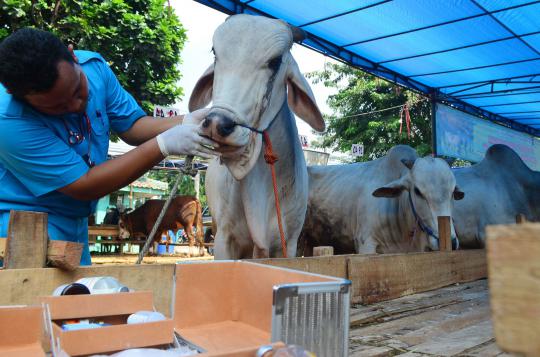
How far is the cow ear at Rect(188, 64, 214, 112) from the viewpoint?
2.50 meters

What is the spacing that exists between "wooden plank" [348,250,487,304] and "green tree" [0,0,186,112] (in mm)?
5972

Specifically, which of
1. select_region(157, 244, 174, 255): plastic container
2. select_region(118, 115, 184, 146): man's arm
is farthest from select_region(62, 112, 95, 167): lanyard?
select_region(157, 244, 174, 255): plastic container

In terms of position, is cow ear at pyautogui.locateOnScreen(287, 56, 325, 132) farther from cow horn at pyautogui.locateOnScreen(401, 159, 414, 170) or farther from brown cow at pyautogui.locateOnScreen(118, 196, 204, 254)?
brown cow at pyautogui.locateOnScreen(118, 196, 204, 254)

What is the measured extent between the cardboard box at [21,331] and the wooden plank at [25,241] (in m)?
0.44

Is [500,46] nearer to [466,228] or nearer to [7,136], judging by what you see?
[466,228]

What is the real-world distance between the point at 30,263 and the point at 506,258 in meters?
1.33

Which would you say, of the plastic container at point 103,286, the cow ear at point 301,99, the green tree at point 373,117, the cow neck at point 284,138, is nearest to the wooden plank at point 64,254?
the plastic container at point 103,286

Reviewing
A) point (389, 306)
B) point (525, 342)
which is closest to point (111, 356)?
point (525, 342)

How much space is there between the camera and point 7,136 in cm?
161

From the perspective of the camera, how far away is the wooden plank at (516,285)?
52 centimetres

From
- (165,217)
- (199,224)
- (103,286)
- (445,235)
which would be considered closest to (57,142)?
(103,286)

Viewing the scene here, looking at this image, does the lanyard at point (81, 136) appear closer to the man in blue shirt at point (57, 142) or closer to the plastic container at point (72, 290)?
the man in blue shirt at point (57, 142)

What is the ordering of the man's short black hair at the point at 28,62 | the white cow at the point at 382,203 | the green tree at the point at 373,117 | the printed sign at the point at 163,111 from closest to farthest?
1. the man's short black hair at the point at 28,62
2. the white cow at the point at 382,203
3. the printed sign at the point at 163,111
4. the green tree at the point at 373,117

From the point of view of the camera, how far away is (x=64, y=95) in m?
1.63
